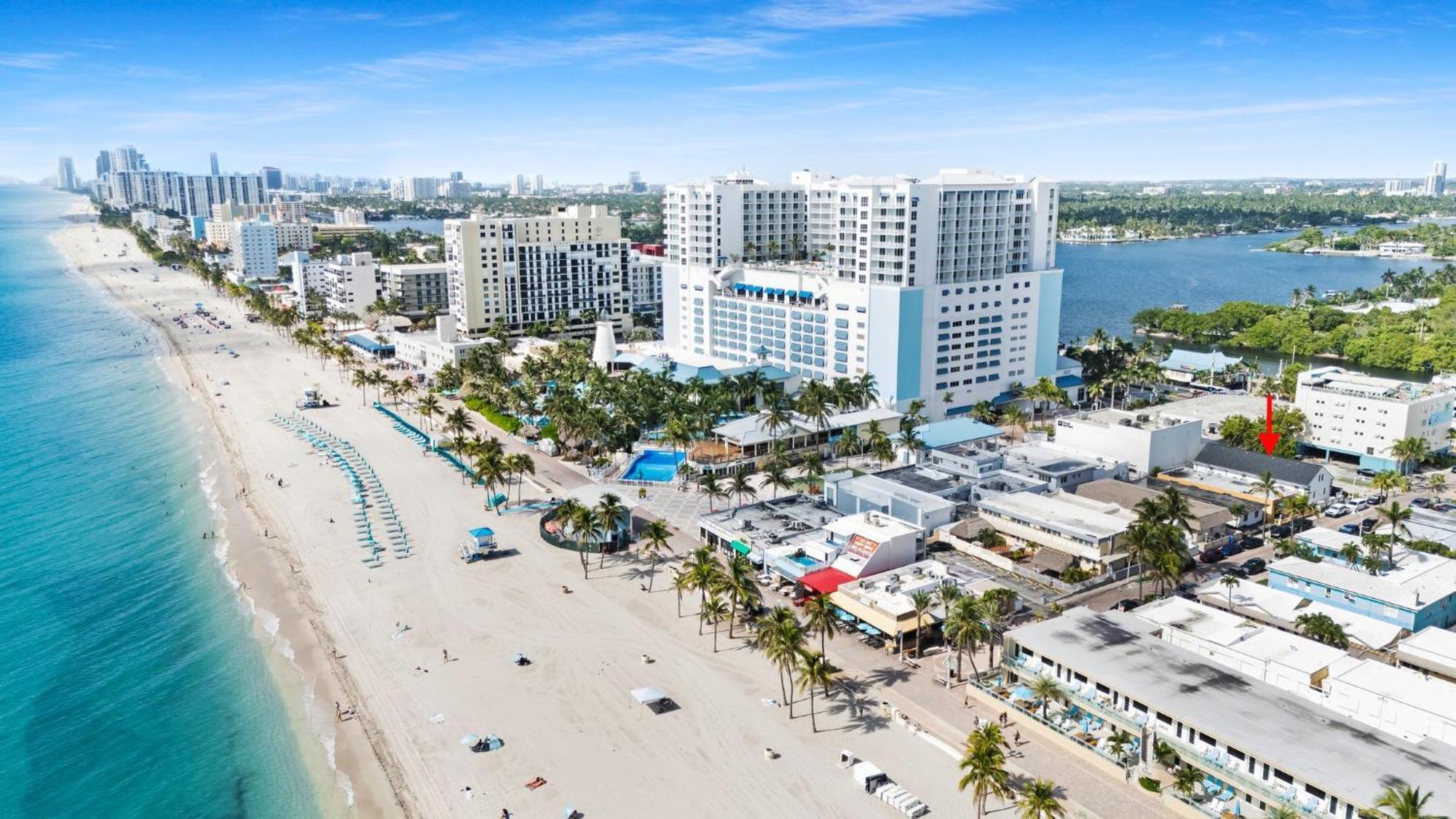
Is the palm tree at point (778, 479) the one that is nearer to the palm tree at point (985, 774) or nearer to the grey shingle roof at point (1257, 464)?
the grey shingle roof at point (1257, 464)

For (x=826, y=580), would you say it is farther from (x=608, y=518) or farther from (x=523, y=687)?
(x=523, y=687)

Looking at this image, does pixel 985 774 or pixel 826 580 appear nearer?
pixel 985 774

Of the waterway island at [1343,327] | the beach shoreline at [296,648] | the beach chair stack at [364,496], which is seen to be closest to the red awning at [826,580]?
the beach shoreline at [296,648]

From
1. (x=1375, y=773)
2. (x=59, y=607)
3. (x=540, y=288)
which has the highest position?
(x=540, y=288)

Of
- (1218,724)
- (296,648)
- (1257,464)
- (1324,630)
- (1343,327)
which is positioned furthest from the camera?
(1343,327)

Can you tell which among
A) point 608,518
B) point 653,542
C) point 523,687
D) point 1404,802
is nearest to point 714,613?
point 523,687

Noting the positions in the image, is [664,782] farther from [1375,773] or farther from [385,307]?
[385,307]

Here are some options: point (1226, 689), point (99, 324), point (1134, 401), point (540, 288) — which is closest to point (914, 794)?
point (1226, 689)

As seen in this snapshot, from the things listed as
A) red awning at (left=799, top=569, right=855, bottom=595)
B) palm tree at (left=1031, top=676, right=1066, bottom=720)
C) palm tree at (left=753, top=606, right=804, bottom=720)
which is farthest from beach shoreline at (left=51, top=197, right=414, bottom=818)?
palm tree at (left=1031, top=676, right=1066, bottom=720)
